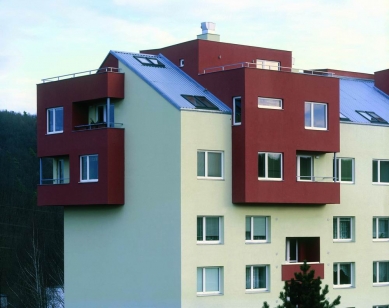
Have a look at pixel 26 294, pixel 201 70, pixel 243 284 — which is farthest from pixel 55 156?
pixel 26 294

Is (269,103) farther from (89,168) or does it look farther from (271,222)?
(89,168)

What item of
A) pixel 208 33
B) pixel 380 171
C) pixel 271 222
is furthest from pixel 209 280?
pixel 208 33

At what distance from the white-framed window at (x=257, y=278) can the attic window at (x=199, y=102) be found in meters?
7.23

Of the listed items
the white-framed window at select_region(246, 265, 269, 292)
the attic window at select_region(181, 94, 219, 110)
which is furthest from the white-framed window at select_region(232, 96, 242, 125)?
the white-framed window at select_region(246, 265, 269, 292)

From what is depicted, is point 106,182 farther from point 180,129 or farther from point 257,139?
point 257,139

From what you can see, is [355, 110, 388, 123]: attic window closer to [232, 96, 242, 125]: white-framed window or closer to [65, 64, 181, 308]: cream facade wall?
[232, 96, 242, 125]: white-framed window

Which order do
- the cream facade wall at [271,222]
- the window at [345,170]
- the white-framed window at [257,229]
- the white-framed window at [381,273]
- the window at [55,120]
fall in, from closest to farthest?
the cream facade wall at [271,222], the white-framed window at [257,229], the window at [55,120], the window at [345,170], the white-framed window at [381,273]

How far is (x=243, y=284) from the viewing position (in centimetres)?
4009

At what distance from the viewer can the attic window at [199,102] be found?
1574 inches

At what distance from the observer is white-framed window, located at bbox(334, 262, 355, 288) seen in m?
43.6

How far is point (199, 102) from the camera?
40438 millimetres

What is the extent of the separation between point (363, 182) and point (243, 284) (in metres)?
8.86

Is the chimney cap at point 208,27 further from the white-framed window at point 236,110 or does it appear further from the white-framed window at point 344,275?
the white-framed window at point 344,275

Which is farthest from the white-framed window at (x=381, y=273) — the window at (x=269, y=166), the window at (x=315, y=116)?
the window at (x=269, y=166)
